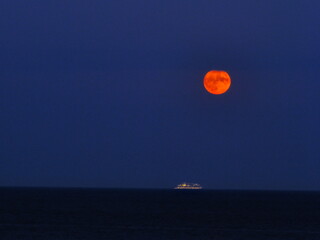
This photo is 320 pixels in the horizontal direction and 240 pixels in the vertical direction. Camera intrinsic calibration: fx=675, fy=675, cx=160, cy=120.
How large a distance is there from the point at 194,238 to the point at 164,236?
4.37 ft

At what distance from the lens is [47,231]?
1160 inches

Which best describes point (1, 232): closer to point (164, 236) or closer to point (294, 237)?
point (164, 236)

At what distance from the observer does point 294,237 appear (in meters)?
29.0

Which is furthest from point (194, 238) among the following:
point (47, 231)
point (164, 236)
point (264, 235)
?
point (47, 231)

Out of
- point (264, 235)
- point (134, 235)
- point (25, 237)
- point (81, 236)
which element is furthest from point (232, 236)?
point (25, 237)

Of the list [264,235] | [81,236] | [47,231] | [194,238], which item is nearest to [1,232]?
[47,231]

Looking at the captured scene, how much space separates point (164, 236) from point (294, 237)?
569 cm

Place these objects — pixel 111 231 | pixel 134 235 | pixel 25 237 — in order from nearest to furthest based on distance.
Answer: pixel 25 237, pixel 134 235, pixel 111 231

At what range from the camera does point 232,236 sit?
28578mm

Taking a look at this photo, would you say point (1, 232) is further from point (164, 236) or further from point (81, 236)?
point (164, 236)

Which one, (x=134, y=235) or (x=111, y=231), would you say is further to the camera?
Result: (x=111, y=231)

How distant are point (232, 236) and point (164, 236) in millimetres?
2957

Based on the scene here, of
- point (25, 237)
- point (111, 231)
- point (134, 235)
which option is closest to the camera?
point (25, 237)

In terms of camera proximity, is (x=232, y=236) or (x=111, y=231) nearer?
(x=232, y=236)
